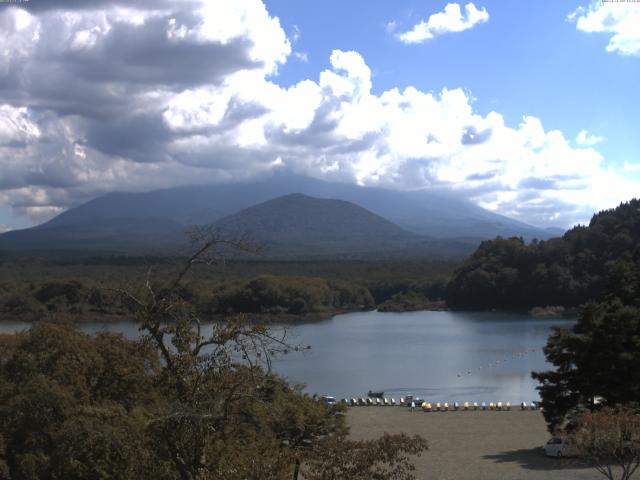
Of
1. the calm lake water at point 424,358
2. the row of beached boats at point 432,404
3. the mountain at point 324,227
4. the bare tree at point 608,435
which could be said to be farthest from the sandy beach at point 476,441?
the mountain at point 324,227

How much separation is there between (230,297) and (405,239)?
104m

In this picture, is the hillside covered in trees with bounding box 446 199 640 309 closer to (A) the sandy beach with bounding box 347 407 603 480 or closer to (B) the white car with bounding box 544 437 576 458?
(A) the sandy beach with bounding box 347 407 603 480

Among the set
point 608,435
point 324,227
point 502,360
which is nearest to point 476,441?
point 608,435

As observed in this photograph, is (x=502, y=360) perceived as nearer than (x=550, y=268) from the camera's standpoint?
Yes

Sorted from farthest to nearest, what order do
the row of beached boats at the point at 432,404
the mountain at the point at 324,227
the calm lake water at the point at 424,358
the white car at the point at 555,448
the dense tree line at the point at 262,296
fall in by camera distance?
1. the mountain at the point at 324,227
2. the dense tree line at the point at 262,296
3. the calm lake water at the point at 424,358
4. the row of beached boats at the point at 432,404
5. the white car at the point at 555,448

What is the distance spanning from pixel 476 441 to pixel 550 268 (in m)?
37.6

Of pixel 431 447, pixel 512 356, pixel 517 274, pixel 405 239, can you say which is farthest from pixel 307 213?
pixel 431 447

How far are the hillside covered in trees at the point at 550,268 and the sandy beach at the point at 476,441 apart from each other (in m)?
32.1

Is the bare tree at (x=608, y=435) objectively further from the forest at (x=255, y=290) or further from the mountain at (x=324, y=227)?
the mountain at (x=324, y=227)

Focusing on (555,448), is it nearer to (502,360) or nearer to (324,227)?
(502,360)

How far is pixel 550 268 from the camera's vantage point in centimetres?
4953

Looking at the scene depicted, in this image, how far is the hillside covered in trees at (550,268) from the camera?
158 ft

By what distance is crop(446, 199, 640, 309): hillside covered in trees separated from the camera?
48.1 metres

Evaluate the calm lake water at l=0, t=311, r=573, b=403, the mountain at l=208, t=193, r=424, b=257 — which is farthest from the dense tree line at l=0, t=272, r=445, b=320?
the mountain at l=208, t=193, r=424, b=257
